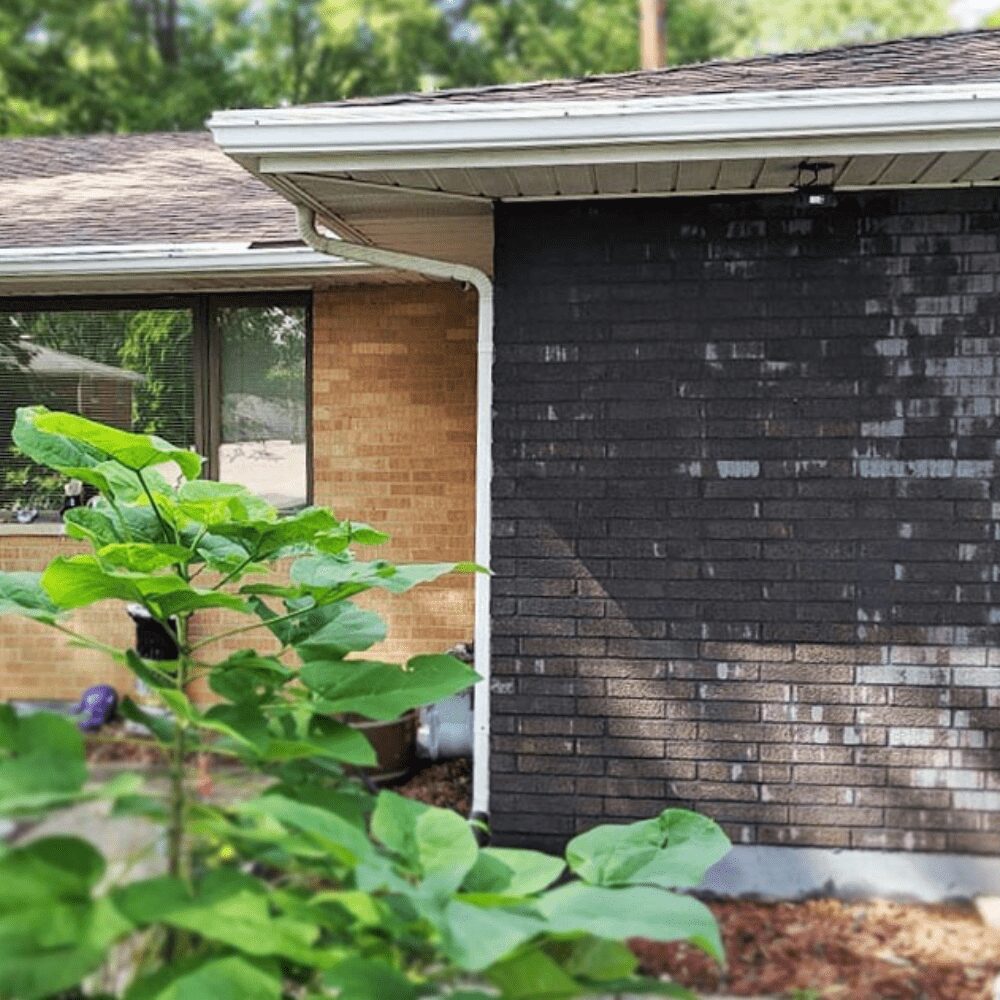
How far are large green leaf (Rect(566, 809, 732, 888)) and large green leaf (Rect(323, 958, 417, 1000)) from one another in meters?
0.27

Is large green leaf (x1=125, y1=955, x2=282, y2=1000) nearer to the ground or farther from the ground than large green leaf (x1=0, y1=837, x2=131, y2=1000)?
nearer to the ground

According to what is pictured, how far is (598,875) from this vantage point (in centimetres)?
106

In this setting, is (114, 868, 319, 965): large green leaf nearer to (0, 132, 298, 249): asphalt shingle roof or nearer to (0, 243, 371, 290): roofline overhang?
(0, 243, 371, 290): roofline overhang

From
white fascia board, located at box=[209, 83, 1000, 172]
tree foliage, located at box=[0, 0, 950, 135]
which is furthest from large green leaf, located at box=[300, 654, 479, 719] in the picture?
tree foliage, located at box=[0, 0, 950, 135]

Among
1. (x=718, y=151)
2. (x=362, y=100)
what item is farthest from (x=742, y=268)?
(x=362, y=100)

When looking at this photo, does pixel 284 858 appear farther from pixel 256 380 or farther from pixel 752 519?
pixel 256 380

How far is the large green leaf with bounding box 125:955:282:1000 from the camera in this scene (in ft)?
2.56

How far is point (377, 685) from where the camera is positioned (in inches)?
44.3

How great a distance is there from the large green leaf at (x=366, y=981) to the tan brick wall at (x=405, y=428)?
541cm

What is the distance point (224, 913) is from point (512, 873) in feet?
1.09

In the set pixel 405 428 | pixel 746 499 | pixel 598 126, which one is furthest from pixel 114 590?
pixel 405 428

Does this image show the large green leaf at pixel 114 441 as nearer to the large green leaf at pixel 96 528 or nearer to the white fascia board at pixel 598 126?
the large green leaf at pixel 96 528

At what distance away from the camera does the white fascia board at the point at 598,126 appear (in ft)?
10.9

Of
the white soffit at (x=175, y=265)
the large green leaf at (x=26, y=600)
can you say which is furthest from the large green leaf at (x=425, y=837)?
the white soffit at (x=175, y=265)
